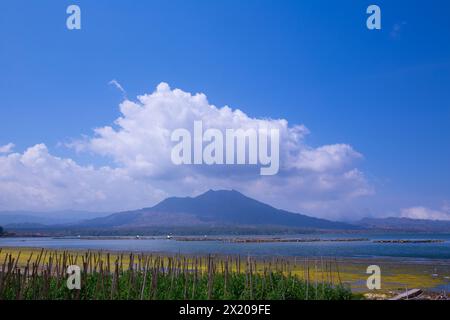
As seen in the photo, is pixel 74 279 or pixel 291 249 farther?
pixel 291 249

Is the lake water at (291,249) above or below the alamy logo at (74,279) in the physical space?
below

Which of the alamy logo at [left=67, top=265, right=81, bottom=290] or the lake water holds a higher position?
the alamy logo at [left=67, top=265, right=81, bottom=290]

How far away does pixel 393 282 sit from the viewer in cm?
2330

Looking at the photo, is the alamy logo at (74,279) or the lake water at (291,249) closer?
the alamy logo at (74,279)

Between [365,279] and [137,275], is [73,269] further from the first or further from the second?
[365,279]

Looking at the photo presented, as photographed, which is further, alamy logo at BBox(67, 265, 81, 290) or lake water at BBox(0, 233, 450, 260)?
lake water at BBox(0, 233, 450, 260)

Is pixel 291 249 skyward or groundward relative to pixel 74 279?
groundward

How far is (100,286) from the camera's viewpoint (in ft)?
39.6
